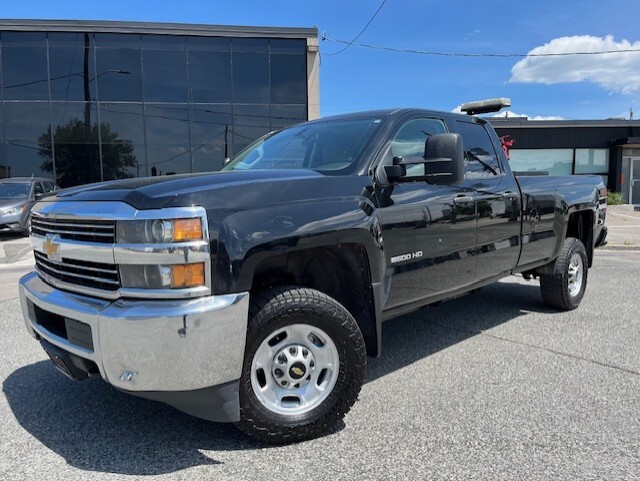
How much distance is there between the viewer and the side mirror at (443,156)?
332 cm

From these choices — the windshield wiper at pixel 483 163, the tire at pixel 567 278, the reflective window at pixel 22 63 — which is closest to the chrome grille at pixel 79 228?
the windshield wiper at pixel 483 163

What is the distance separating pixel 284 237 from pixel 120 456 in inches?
57.6

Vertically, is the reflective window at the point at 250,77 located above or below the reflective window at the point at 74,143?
above

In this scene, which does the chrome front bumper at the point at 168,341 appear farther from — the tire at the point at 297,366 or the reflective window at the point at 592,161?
the reflective window at the point at 592,161

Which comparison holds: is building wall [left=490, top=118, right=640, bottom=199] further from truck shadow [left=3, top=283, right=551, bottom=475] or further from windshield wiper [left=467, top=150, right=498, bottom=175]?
truck shadow [left=3, top=283, right=551, bottom=475]

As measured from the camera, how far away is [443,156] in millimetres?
3338

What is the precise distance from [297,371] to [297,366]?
30mm

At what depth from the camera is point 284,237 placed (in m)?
2.74

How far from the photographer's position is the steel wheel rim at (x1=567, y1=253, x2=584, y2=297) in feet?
19.4

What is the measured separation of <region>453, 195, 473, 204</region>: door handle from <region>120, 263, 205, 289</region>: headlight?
2257 mm

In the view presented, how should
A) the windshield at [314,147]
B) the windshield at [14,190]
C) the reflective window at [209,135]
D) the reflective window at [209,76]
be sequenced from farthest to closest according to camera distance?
the reflective window at [209,135]
the reflective window at [209,76]
the windshield at [14,190]
the windshield at [314,147]

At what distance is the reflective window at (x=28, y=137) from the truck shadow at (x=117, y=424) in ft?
59.9

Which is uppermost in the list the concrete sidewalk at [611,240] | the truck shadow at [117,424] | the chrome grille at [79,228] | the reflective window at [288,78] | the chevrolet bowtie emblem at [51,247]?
the reflective window at [288,78]

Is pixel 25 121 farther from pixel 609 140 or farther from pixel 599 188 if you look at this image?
pixel 609 140
